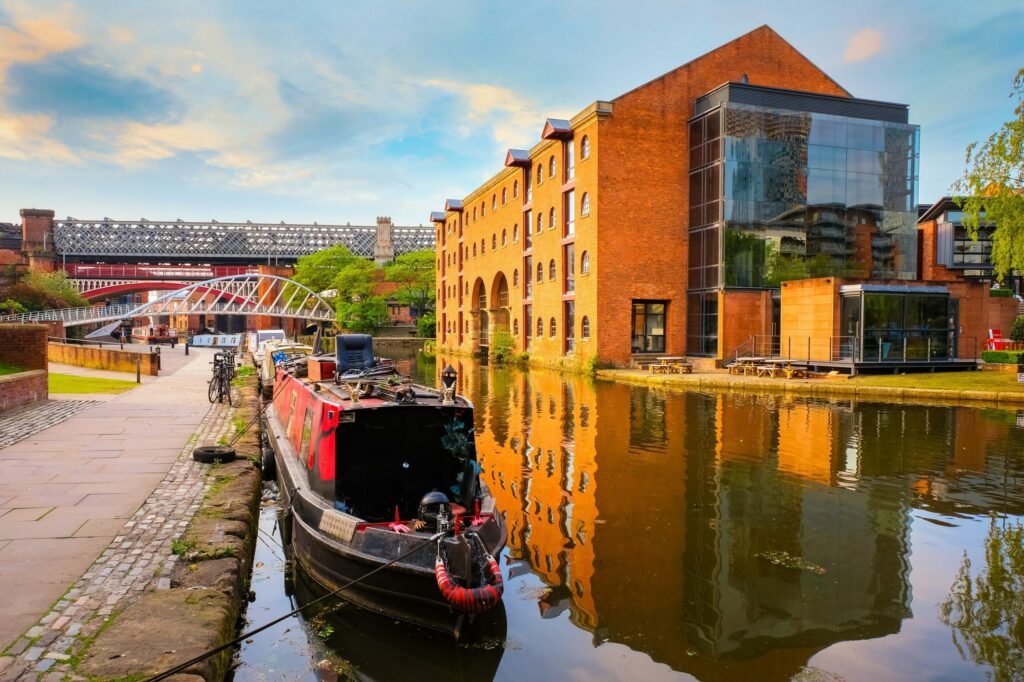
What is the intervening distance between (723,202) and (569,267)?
293 inches

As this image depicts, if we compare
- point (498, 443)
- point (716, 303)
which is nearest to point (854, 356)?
point (716, 303)

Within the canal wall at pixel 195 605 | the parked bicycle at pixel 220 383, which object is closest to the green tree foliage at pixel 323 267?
the parked bicycle at pixel 220 383

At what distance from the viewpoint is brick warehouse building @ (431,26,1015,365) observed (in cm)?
2709

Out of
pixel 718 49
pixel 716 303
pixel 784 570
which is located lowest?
pixel 784 570

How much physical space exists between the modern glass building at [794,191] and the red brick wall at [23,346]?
2225cm

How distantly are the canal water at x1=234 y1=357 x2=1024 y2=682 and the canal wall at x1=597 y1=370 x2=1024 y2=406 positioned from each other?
6541 mm

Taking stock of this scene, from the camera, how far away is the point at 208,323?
86.0 metres

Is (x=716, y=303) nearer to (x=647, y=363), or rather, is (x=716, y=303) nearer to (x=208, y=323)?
(x=647, y=363)

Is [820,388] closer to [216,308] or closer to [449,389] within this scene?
[449,389]

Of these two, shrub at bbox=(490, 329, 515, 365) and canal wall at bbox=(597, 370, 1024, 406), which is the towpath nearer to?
canal wall at bbox=(597, 370, 1024, 406)

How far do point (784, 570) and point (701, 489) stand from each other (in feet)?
9.04

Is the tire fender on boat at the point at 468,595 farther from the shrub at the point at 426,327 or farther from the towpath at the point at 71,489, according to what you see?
the shrub at the point at 426,327

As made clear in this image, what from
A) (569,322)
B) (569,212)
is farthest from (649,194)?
(569,322)

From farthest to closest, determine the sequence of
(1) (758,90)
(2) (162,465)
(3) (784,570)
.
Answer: (1) (758,90)
(2) (162,465)
(3) (784,570)
